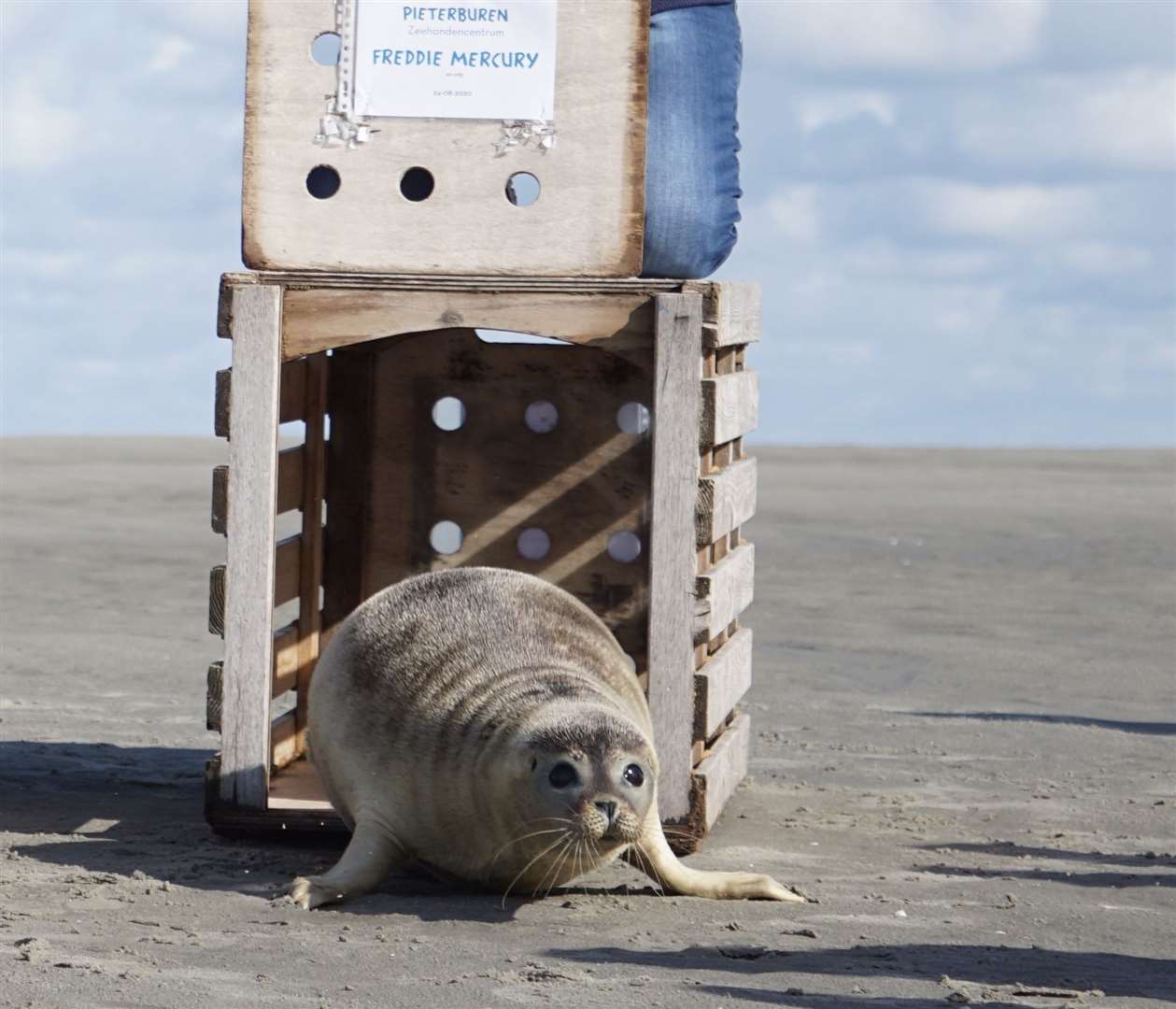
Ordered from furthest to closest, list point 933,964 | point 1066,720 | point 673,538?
point 1066,720, point 673,538, point 933,964

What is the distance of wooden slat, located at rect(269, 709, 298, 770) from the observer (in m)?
7.81

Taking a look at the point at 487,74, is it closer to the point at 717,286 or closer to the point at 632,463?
the point at 717,286

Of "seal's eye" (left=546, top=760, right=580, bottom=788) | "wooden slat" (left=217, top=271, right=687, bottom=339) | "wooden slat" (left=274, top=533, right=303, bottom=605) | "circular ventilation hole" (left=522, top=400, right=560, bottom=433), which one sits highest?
"wooden slat" (left=217, top=271, right=687, bottom=339)

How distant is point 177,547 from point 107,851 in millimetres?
11636

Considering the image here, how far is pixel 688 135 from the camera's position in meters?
7.13

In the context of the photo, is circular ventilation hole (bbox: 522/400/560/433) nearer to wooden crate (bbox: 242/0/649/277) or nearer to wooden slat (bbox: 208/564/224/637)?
wooden crate (bbox: 242/0/649/277)

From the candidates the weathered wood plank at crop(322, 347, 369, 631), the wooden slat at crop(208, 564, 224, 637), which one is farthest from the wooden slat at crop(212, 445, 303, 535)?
the wooden slat at crop(208, 564, 224, 637)

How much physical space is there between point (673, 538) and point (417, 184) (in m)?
1.47

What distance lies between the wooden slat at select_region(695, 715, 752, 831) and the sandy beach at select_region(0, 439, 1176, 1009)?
0.12 m

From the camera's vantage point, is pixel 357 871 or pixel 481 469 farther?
pixel 481 469

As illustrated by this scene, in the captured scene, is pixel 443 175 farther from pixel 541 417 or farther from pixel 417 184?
pixel 541 417

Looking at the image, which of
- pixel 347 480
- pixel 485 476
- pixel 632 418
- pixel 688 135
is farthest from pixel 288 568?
pixel 688 135

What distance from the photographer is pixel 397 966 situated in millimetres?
5070

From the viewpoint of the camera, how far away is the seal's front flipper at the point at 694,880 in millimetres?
5969
